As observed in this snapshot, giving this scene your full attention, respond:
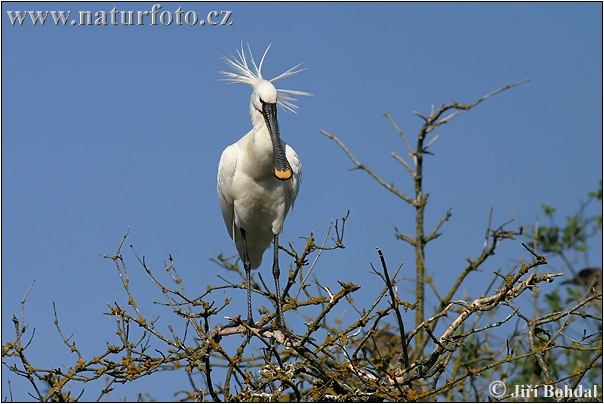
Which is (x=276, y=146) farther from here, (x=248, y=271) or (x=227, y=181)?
(x=248, y=271)

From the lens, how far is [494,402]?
5676 mm

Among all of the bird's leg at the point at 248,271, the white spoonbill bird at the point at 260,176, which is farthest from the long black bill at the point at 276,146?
the bird's leg at the point at 248,271

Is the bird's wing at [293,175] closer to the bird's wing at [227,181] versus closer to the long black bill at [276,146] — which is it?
the long black bill at [276,146]

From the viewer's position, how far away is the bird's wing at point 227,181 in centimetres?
828

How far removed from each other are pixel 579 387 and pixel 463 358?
2.61m

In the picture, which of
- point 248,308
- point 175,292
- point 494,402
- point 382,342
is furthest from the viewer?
point 382,342

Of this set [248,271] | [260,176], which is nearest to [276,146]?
[260,176]

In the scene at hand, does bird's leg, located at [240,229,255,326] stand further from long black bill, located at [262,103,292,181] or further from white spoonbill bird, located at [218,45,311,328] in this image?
long black bill, located at [262,103,292,181]

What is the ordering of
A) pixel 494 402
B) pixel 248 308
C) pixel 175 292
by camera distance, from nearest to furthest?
1. pixel 494 402
2. pixel 175 292
3. pixel 248 308

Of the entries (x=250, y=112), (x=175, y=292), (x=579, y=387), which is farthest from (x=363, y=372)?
(x=250, y=112)

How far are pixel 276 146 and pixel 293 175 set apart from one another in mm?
365

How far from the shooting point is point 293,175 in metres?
8.31

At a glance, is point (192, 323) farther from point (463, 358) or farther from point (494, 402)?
point (463, 358)

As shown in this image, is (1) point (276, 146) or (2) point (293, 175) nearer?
(1) point (276, 146)
